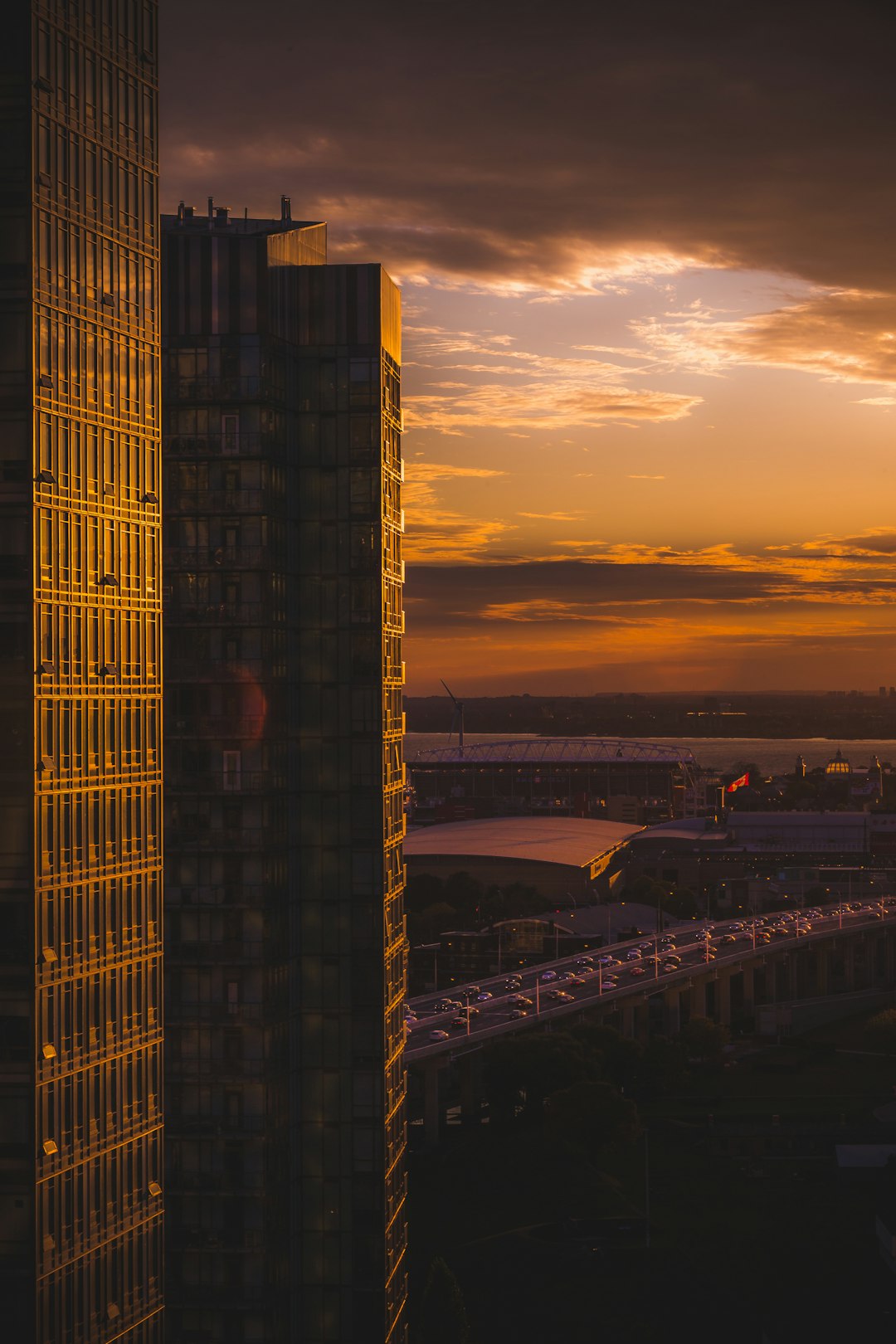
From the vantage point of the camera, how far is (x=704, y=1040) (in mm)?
112000

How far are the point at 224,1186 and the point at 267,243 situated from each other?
97.8 ft

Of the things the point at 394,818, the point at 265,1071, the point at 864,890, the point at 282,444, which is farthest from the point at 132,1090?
the point at 864,890

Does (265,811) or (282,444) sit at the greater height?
(282,444)

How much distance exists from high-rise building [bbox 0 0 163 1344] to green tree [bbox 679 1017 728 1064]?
269 feet

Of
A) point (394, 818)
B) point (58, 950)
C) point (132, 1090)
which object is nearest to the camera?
point (58, 950)

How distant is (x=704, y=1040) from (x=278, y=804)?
69.0m

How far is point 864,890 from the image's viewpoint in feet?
640

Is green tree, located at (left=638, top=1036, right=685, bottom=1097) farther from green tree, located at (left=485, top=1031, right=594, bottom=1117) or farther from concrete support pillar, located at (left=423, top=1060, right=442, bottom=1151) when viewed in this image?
concrete support pillar, located at (left=423, top=1060, right=442, bottom=1151)

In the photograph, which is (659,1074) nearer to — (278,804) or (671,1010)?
(671,1010)

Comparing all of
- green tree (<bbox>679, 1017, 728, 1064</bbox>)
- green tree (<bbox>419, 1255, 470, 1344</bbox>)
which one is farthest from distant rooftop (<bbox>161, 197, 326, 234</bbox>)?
green tree (<bbox>679, 1017, 728, 1064</bbox>)

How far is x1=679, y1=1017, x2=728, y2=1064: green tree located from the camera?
111812mm

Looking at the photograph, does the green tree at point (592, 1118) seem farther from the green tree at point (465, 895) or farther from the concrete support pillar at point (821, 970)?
the green tree at point (465, 895)

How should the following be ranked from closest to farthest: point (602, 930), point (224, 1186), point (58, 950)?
point (58, 950) < point (224, 1186) < point (602, 930)

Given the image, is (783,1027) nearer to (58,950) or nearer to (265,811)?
(265,811)
